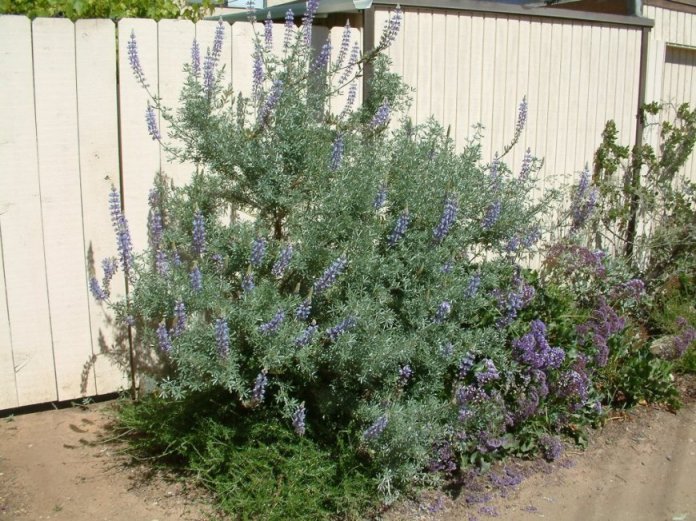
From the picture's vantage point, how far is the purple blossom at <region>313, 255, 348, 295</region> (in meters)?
3.59

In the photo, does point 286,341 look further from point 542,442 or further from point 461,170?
point 542,442

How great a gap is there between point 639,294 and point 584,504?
195 centimetres

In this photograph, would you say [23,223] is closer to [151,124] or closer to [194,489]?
[151,124]

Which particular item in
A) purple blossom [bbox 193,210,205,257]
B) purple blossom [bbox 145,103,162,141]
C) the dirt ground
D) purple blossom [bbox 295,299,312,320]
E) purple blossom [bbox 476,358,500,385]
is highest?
purple blossom [bbox 145,103,162,141]

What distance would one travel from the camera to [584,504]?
13.7ft

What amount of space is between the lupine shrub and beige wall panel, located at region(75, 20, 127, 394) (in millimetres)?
201

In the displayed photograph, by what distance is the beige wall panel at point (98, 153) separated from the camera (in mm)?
4301

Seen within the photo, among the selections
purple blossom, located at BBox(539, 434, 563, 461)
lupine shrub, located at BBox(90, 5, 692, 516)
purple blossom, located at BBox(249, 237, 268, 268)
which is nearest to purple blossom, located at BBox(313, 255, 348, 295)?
lupine shrub, located at BBox(90, 5, 692, 516)

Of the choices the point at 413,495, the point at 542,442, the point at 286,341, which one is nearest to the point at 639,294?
the point at 542,442

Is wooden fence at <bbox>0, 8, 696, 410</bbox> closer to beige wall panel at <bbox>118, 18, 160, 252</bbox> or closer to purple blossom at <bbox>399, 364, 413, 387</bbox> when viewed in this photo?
beige wall panel at <bbox>118, 18, 160, 252</bbox>

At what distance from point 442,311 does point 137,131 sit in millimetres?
2048

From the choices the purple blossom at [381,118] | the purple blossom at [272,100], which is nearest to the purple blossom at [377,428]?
the purple blossom at [272,100]

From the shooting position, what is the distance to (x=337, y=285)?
3.86m

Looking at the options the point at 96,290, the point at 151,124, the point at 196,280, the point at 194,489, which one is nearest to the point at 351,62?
the point at 151,124
